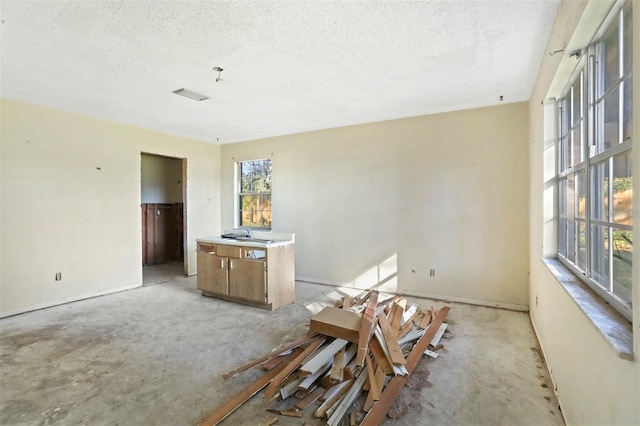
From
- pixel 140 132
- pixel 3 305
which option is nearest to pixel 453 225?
pixel 140 132

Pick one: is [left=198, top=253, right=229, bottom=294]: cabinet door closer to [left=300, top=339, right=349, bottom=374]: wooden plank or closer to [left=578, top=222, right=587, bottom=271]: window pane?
[left=300, top=339, right=349, bottom=374]: wooden plank

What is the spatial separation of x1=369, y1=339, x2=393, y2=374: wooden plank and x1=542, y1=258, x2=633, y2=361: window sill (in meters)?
A: 1.28

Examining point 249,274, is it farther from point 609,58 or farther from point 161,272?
point 609,58

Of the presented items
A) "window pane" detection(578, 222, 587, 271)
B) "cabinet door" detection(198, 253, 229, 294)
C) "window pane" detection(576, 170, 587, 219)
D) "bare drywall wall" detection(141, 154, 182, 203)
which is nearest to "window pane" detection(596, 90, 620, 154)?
"window pane" detection(576, 170, 587, 219)

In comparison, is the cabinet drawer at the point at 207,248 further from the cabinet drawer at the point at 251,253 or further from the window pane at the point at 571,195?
the window pane at the point at 571,195

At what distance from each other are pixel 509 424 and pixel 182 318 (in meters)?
3.46

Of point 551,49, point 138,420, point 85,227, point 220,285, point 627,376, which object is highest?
point 551,49

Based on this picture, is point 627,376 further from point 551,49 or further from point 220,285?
point 220,285

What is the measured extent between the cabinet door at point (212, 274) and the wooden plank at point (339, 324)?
210 cm

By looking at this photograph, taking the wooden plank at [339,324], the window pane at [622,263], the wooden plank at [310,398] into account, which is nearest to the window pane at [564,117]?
the window pane at [622,263]

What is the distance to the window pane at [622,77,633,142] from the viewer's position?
4.33 feet

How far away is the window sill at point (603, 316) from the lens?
1106 millimetres

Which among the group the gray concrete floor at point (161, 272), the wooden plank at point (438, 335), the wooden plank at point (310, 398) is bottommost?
the wooden plank at point (310, 398)

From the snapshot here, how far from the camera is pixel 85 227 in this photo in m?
4.66
